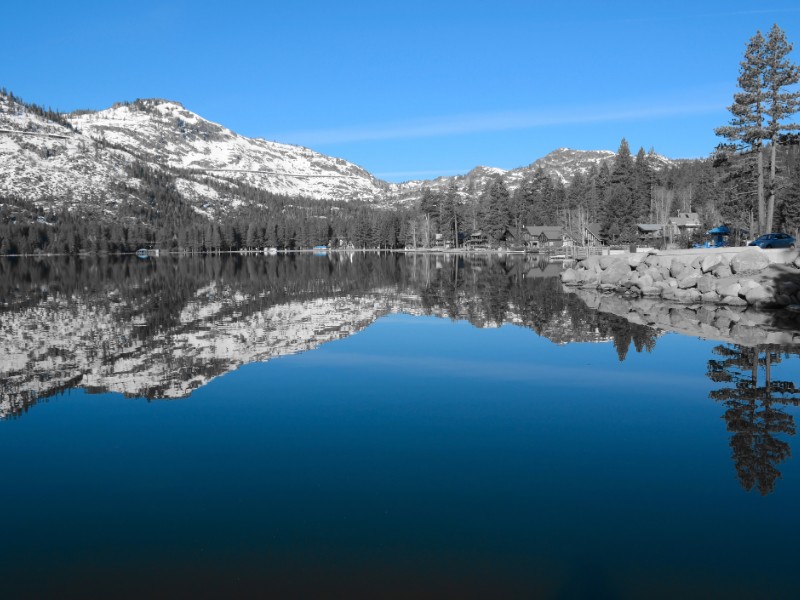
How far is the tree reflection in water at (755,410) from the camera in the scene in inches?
407

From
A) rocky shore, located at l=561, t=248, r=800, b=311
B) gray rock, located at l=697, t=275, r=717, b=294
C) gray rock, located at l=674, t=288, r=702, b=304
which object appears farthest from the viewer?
gray rock, located at l=674, t=288, r=702, b=304

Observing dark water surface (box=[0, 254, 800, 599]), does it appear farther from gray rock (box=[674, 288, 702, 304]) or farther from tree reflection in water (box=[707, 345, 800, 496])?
gray rock (box=[674, 288, 702, 304])

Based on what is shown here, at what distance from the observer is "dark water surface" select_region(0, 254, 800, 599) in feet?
23.6

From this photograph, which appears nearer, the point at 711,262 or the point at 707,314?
the point at 707,314

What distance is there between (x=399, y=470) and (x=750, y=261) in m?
30.9

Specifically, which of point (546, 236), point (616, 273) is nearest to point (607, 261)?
point (616, 273)

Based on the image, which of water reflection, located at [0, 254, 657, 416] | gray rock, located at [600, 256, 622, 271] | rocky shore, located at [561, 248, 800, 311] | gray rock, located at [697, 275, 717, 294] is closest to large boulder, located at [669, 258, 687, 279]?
rocky shore, located at [561, 248, 800, 311]

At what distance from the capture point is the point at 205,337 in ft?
77.5

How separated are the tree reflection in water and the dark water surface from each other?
0.07 meters

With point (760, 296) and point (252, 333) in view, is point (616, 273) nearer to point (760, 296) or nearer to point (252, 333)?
point (760, 296)

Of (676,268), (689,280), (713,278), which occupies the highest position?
(676,268)

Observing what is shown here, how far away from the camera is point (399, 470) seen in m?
10.3

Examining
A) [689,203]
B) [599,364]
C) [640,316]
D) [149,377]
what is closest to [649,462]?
[599,364]

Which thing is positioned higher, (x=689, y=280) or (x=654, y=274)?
(x=654, y=274)
